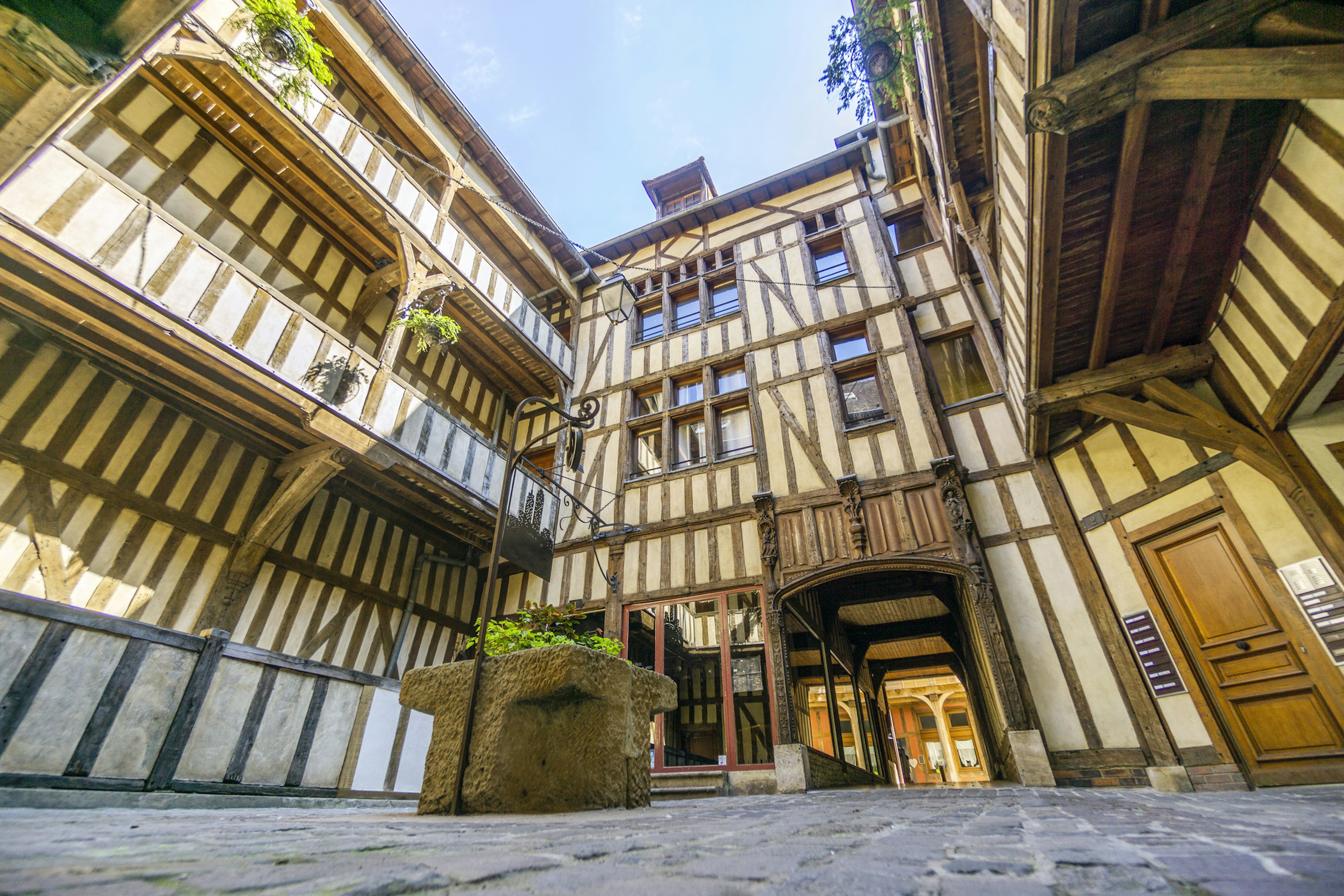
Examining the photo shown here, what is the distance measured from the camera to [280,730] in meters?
4.43

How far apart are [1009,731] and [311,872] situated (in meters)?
5.95

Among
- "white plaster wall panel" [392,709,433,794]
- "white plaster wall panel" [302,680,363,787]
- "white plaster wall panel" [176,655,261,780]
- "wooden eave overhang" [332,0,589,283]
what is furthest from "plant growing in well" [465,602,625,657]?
"wooden eave overhang" [332,0,589,283]

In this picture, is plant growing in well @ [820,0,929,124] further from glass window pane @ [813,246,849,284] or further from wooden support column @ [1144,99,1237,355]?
glass window pane @ [813,246,849,284]

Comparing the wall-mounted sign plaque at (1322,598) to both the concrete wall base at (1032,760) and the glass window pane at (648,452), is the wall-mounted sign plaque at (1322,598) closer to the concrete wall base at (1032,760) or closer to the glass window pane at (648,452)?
the concrete wall base at (1032,760)

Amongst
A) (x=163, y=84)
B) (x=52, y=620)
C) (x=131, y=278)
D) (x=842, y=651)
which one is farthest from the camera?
(x=842, y=651)

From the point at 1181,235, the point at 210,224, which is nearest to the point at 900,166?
the point at 1181,235

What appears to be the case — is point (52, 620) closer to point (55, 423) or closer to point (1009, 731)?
point (55, 423)

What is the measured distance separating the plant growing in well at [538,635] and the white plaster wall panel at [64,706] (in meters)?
2.55

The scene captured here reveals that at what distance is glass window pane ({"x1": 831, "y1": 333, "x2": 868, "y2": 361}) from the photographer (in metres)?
7.89

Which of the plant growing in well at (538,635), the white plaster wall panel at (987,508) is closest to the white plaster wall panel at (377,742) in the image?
the plant growing in well at (538,635)

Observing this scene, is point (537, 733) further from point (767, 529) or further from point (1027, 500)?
point (1027, 500)

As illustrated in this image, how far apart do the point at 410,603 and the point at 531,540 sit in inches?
70.7

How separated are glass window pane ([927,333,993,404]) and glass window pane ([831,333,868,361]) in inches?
33.8

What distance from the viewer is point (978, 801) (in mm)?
3033
